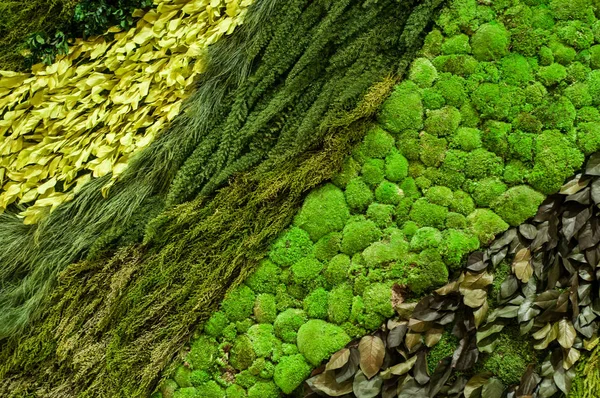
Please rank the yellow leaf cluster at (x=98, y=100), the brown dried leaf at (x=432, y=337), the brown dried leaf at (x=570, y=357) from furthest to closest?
the yellow leaf cluster at (x=98, y=100)
the brown dried leaf at (x=432, y=337)
the brown dried leaf at (x=570, y=357)

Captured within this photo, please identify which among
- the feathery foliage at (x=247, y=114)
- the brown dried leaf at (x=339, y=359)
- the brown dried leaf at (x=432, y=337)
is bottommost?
the brown dried leaf at (x=432, y=337)

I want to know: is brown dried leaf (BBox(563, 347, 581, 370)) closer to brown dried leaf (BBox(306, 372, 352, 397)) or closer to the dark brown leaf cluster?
the dark brown leaf cluster

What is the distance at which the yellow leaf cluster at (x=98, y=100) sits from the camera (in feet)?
7.13

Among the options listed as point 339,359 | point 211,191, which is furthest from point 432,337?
point 211,191

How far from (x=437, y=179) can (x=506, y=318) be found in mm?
452

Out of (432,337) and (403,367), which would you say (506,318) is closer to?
(432,337)

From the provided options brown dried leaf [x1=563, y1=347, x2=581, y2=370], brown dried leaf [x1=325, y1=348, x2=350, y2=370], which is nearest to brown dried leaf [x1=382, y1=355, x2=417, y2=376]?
brown dried leaf [x1=325, y1=348, x2=350, y2=370]

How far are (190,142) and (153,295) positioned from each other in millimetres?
522

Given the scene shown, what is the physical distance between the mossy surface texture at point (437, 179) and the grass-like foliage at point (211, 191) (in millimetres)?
85

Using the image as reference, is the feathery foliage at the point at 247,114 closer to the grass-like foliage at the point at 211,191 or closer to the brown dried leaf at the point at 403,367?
the grass-like foliage at the point at 211,191

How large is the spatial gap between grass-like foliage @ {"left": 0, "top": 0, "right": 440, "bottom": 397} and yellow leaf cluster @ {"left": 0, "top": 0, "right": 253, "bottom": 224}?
3.0 inches

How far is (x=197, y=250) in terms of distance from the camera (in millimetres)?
2029

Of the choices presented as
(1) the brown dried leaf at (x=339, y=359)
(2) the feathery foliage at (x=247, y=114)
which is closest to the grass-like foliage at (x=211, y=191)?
(2) the feathery foliage at (x=247, y=114)

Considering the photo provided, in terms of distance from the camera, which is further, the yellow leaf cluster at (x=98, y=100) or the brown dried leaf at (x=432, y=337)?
the yellow leaf cluster at (x=98, y=100)
